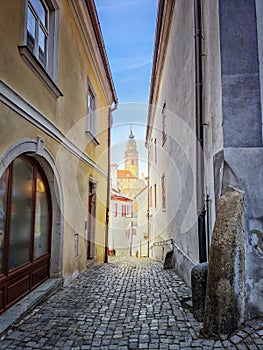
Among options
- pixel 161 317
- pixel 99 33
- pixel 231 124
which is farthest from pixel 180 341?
pixel 99 33

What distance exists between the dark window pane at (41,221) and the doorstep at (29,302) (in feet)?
1.93

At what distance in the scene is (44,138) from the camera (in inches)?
196

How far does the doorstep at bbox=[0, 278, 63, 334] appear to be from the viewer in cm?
354

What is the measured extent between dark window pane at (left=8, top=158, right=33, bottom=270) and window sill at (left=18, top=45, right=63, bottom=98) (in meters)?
1.48

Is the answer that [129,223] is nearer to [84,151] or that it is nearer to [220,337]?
[84,151]

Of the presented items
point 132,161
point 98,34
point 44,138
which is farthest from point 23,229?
point 132,161

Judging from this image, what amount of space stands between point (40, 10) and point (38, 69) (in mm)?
1470

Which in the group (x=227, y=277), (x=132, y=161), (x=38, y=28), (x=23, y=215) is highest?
(x=132, y=161)

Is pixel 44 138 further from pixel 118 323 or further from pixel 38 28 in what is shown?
pixel 118 323

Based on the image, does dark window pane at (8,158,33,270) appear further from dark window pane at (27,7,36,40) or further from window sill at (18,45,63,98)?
dark window pane at (27,7,36,40)

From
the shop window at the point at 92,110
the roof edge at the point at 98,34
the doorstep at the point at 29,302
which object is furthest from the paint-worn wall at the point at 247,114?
the shop window at the point at 92,110

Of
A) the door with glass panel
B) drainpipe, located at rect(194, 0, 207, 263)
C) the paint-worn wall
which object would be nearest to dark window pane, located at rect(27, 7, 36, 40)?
the door with glass panel

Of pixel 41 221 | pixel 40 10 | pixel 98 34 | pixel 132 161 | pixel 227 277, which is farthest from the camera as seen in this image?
pixel 132 161

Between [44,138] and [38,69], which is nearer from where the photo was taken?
[38,69]
